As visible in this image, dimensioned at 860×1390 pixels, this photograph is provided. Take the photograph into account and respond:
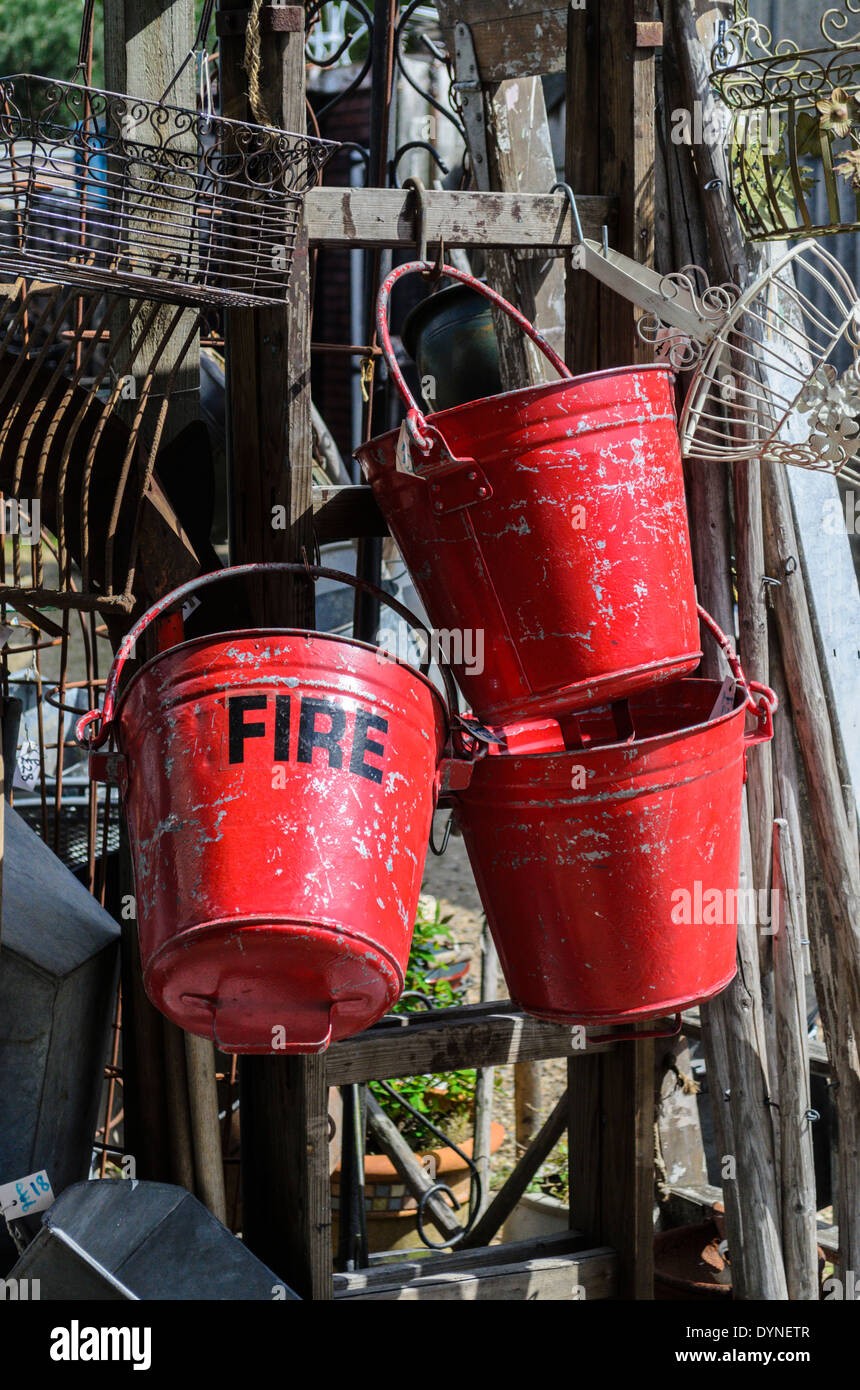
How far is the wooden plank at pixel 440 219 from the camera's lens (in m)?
2.12

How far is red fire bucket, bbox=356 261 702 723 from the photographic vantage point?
1916mm

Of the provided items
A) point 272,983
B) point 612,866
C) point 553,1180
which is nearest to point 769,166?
point 612,866

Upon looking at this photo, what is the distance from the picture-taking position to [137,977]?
2621 mm

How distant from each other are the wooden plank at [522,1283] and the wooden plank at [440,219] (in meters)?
1.77

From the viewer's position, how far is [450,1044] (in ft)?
8.14

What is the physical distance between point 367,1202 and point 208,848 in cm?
248

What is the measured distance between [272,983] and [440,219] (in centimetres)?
123

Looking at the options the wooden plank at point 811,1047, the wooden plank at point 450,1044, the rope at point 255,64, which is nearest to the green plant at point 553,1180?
the wooden plank at point 811,1047

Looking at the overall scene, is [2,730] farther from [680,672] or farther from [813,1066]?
[813,1066]

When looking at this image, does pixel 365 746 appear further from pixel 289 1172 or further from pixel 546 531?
pixel 289 1172

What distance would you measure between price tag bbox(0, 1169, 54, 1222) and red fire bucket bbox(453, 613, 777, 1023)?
91 centimetres

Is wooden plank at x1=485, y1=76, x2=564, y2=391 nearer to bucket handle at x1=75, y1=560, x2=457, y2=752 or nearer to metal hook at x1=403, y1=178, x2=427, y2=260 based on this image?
metal hook at x1=403, y1=178, x2=427, y2=260
